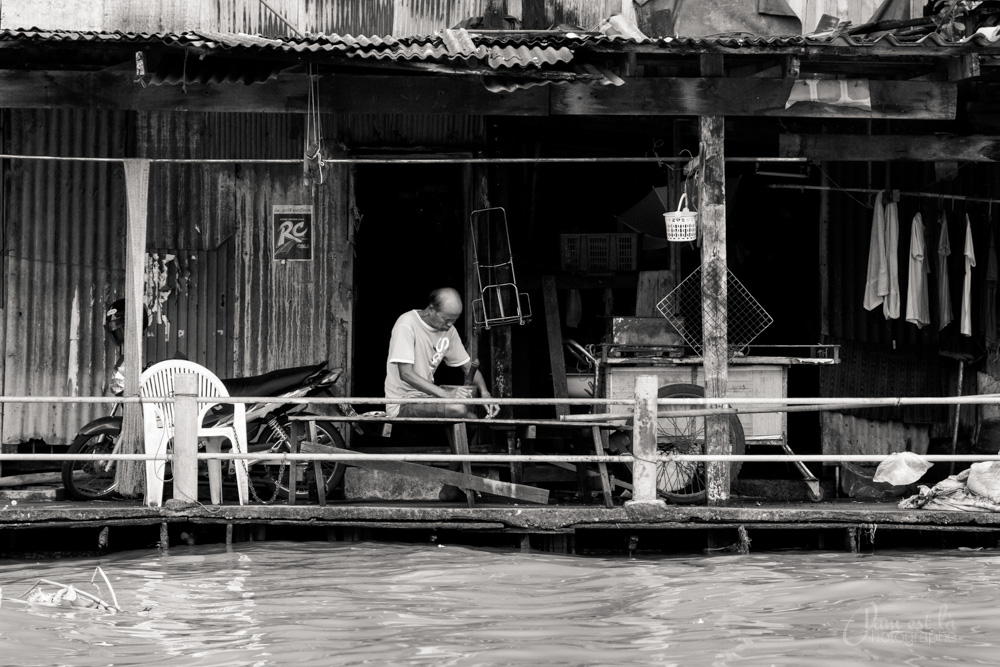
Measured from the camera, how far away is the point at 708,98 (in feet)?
34.9

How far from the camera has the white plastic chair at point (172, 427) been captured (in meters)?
10.4

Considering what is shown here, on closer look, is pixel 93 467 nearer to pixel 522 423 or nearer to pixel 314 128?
pixel 314 128

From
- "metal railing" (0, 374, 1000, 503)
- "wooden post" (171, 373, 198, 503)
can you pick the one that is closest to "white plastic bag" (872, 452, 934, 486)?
"metal railing" (0, 374, 1000, 503)

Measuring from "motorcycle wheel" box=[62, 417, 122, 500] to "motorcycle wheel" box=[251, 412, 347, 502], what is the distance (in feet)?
4.38

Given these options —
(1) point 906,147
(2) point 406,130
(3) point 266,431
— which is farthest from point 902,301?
(3) point 266,431

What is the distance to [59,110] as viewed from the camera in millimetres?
12094

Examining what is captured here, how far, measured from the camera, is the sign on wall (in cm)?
1239

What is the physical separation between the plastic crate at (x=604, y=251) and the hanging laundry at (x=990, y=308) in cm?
328

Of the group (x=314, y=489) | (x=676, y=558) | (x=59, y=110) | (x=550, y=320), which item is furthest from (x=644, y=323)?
(x=59, y=110)

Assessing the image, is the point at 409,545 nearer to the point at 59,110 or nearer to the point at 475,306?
the point at 475,306

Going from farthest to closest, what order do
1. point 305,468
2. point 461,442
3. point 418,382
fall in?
point 305,468 < point 418,382 < point 461,442

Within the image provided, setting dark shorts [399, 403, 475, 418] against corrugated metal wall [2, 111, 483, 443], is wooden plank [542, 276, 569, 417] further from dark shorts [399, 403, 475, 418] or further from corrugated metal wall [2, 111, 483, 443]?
corrugated metal wall [2, 111, 483, 443]

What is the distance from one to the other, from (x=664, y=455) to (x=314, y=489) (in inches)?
118

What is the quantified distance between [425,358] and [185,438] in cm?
240
